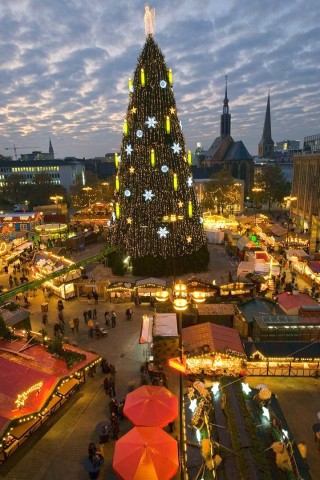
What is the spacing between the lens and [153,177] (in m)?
25.0

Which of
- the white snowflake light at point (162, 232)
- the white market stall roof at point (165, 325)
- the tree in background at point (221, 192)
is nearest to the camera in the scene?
the white market stall roof at point (165, 325)

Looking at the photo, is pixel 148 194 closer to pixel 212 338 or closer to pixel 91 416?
pixel 212 338

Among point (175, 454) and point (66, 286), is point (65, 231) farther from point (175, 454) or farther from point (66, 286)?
point (175, 454)

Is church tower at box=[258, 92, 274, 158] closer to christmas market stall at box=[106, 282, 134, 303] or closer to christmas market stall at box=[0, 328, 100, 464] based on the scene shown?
christmas market stall at box=[106, 282, 134, 303]

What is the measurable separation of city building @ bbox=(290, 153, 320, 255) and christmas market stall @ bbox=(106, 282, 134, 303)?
2249 centimetres

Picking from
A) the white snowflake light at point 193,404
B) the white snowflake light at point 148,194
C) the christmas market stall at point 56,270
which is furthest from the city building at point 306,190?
the white snowflake light at point 193,404

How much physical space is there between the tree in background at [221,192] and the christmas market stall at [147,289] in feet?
125

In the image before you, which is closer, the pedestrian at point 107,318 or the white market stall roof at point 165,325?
the white market stall roof at point 165,325

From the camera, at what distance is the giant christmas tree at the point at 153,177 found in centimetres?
2459

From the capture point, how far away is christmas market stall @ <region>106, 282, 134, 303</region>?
23.2 m

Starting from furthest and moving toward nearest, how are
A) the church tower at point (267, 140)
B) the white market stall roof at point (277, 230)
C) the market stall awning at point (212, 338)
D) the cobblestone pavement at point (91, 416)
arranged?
1. the church tower at point (267, 140)
2. the white market stall roof at point (277, 230)
3. the market stall awning at point (212, 338)
4. the cobblestone pavement at point (91, 416)

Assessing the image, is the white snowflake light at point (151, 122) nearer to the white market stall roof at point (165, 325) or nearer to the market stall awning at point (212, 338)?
the white market stall roof at point (165, 325)

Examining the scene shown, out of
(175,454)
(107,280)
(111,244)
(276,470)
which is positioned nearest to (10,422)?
(175,454)

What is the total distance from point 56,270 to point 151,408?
50.1 ft
